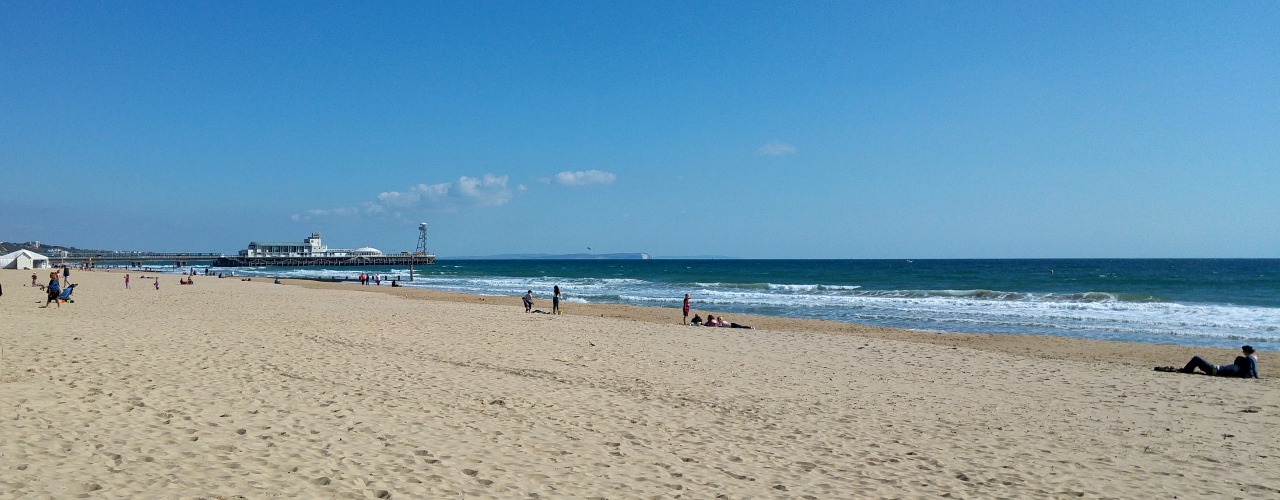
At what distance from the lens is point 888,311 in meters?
27.8

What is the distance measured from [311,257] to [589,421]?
12248cm

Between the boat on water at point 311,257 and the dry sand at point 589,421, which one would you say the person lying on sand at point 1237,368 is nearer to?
the dry sand at point 589,421

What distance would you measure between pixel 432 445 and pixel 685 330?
38.4ft

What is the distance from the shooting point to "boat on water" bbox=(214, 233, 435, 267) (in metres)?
112

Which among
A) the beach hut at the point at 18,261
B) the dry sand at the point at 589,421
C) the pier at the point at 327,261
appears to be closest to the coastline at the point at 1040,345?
the dry sand at the point at 589,421

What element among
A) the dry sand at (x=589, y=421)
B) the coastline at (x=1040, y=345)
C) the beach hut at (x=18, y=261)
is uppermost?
the beach hut at (x=18, y=261)

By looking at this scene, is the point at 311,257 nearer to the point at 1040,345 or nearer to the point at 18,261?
the point at 18,261

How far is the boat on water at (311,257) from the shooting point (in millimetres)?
111875

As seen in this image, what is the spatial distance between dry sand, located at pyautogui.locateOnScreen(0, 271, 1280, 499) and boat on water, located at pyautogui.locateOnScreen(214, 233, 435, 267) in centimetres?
10425

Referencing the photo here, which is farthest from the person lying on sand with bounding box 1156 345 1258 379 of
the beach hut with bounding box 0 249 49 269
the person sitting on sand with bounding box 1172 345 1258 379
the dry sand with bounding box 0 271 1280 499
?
the beach hut with bounding box 0 249 49 269

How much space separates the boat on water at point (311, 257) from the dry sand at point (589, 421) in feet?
342

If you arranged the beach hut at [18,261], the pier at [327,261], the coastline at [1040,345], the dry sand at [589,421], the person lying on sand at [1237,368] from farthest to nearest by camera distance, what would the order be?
the pier at [327,261] < the beach hut at [18,261] < the coastline at [1040,345] < the person lying on sand at [1237,368] < the dry sand at [589,421]

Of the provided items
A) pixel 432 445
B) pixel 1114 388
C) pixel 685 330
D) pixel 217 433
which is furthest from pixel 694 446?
pixel 685 330

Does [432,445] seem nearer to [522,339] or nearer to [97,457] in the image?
[97,457]
